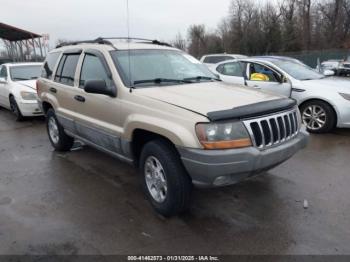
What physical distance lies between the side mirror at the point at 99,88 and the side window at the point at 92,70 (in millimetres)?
188

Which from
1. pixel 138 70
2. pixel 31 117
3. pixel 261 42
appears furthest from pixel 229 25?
pixel 138 70

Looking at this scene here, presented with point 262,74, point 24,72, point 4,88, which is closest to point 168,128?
point 262,74

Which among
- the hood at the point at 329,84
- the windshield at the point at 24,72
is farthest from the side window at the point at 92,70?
the windshield at the point at 24,72

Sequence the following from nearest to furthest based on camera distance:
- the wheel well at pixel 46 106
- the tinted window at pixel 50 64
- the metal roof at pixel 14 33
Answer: the tinted window at pixel 50 64
the wheel well at pixel 46 106
the metal roof at pixel 14 33

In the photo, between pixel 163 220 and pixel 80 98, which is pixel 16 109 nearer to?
pixel 80 98

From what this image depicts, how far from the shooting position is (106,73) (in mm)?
4285

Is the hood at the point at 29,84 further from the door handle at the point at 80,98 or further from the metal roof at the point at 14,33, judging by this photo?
the metal roof at the point at 14,33

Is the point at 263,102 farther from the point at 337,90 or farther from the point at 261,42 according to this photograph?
the point at 261,42

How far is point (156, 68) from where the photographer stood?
14.4 feet

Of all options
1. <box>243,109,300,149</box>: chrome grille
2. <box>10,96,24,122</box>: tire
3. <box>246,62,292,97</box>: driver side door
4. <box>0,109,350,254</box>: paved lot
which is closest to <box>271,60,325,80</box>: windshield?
<box>246,62,292,97</box>: driver side door

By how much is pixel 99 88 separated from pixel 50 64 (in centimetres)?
260

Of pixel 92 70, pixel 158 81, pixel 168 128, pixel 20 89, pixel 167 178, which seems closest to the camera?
pixel 168 128

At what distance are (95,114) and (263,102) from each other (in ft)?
7.16

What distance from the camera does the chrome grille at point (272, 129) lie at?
10.7ft
